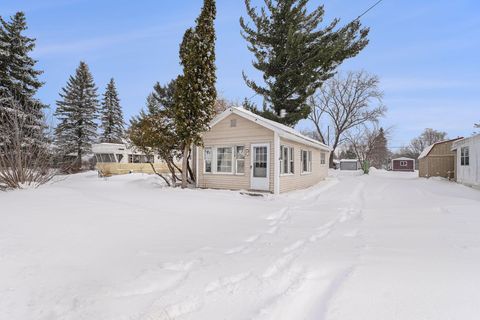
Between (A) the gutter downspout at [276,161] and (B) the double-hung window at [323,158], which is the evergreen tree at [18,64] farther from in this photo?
(B) the double-hung window at [323,158]

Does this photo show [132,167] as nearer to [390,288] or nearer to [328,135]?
[390,288]

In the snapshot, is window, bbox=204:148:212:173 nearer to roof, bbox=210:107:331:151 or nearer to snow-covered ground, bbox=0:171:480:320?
roof, bbox=210:107:331:151

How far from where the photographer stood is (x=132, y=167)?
23.0 meters

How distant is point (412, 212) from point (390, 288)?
513 cm

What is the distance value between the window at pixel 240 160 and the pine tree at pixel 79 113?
2191 cm

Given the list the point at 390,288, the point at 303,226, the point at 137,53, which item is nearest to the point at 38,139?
the point at 137,53

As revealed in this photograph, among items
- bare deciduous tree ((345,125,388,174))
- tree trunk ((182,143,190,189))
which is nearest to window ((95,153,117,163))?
tree trunk ((182,143,190,189))

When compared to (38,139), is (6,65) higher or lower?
higher

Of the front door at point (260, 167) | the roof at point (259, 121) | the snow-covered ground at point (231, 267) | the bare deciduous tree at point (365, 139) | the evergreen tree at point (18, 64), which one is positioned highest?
the evergreen tree at point (18, 64)

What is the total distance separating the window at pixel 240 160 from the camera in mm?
11602

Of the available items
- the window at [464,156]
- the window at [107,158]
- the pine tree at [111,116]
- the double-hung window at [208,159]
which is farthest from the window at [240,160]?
the pine tree at [111,116]

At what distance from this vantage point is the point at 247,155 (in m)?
11.4

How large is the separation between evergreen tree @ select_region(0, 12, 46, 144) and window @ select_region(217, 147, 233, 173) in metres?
14.7

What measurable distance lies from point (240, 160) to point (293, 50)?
9.79m
